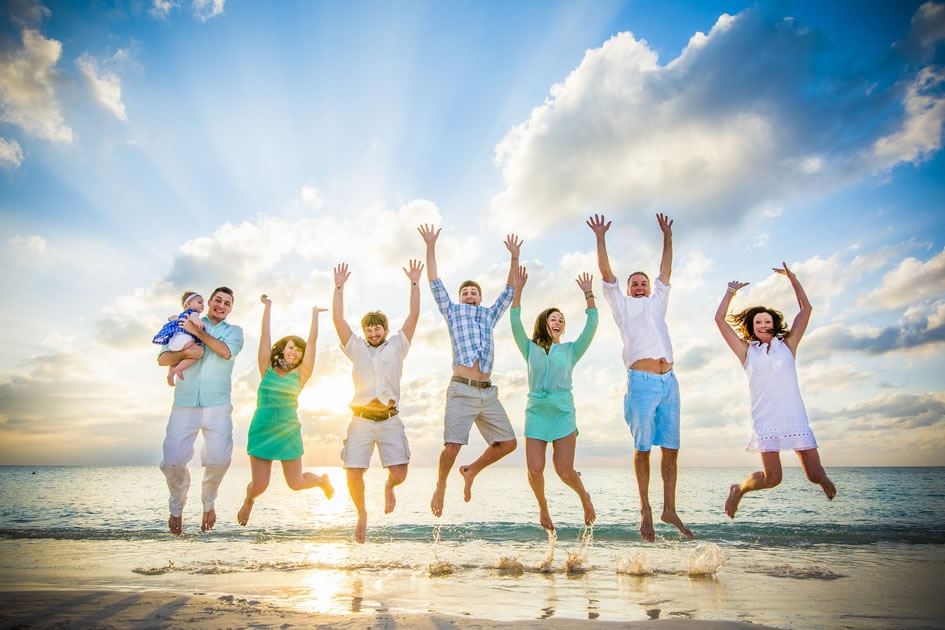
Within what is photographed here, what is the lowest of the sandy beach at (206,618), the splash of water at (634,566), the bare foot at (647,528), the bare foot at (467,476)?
the splash of water at (634,566)

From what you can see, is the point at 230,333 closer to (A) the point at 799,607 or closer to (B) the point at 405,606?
(B) the point at 405,606

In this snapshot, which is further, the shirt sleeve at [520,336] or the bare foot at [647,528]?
the shirt sleeve at [520,336]

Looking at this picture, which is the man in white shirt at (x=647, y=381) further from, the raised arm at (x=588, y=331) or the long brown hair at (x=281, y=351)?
the long brown hair at (x=281, y=351)

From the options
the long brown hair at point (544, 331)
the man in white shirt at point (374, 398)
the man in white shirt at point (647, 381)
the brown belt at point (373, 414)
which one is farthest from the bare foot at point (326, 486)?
the man in white shirt at point (647, 381)

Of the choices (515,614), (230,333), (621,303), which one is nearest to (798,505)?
(621,303)

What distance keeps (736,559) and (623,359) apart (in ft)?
18.9

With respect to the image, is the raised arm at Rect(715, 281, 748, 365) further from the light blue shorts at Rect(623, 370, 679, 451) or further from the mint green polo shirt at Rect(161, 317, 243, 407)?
the mint green polo shirt at Rect(161, 317, 243, 407)

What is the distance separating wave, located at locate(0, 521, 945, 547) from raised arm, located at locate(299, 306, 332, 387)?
7247 millimetres

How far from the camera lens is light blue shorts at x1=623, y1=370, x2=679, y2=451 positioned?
6.72 meters

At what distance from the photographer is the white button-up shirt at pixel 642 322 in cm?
690

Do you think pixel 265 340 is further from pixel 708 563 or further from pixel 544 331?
pixel 708 563

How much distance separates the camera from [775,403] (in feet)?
21.8

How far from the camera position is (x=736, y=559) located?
10.0 metres

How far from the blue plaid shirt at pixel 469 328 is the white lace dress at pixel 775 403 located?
3.46 m
